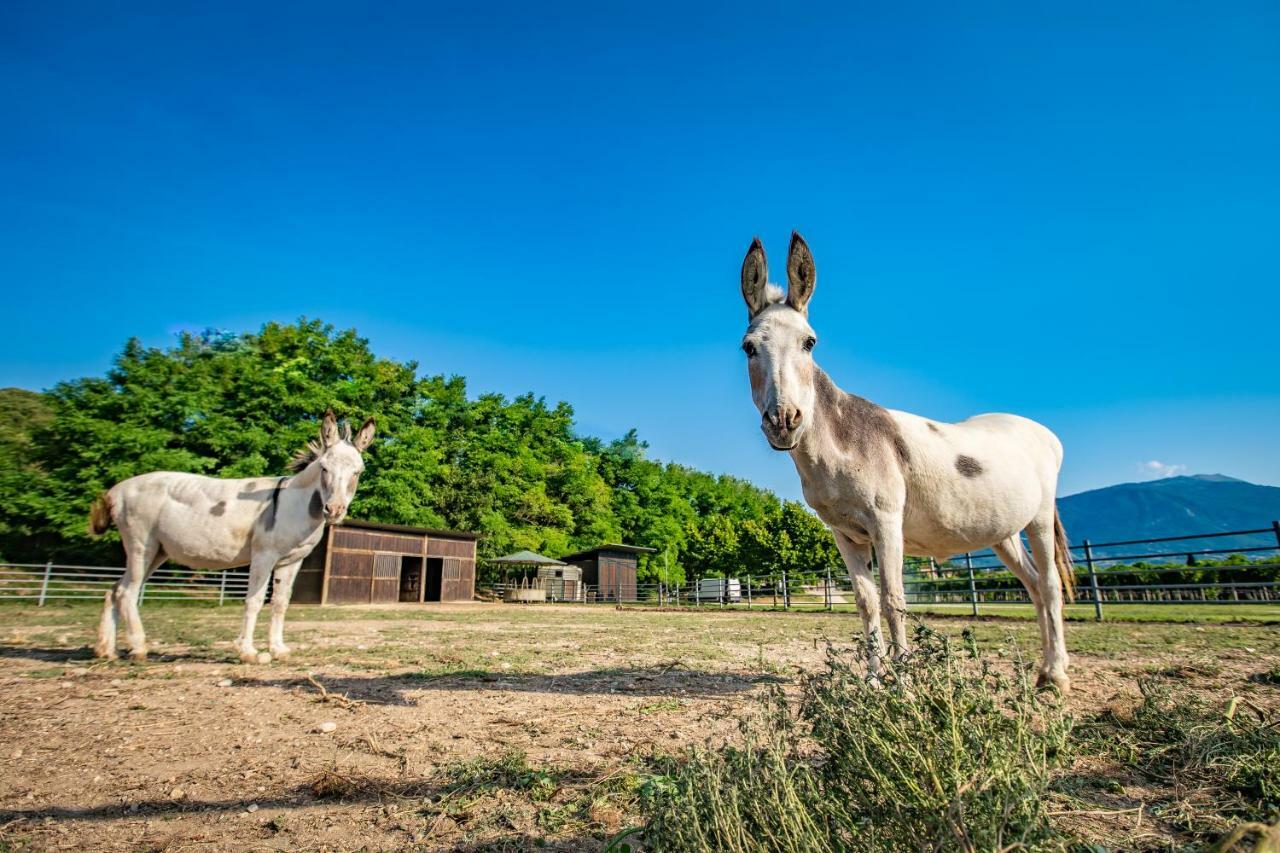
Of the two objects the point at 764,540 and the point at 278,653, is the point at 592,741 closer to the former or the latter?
the point at 278,653

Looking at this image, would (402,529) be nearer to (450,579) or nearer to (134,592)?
(450,579)

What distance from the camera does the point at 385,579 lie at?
29375mm

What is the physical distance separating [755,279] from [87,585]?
2679cm

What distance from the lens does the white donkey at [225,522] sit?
6.48 metres

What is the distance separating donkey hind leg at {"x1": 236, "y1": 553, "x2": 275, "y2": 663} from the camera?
6.09 meters

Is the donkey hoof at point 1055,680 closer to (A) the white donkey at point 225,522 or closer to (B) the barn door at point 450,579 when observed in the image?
(A) the white donkey at point 225,522

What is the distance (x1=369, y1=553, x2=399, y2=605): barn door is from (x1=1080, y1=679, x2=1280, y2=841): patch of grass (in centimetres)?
3079

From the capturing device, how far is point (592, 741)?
3.07m

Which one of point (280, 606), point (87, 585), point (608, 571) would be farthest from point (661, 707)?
point (608, 571)

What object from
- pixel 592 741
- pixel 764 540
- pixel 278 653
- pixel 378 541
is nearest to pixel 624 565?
pixel 764 540

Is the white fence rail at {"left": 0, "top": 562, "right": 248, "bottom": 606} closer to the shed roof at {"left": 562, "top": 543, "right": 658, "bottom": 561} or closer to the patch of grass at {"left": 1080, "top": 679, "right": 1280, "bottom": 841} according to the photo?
the patch of grass at {"left": 1080, "top": 679, "right": 1280, "bottom": 841}

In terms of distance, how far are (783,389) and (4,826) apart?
398 centimetres

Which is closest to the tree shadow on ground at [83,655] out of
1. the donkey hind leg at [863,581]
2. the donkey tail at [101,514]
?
the donkey tail at [101,514]

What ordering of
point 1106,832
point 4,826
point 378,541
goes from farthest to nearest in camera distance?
point 378,541, point 4,826, point 1106,832
